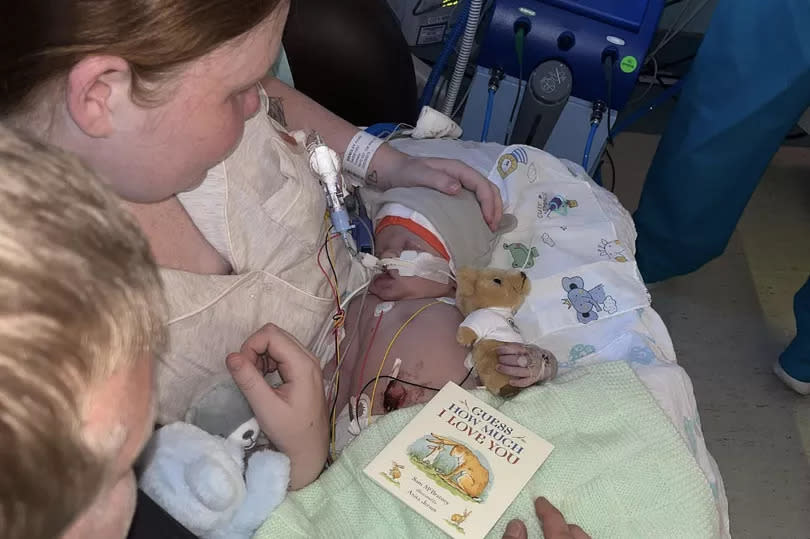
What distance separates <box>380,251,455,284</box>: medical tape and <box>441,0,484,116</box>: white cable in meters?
0.64

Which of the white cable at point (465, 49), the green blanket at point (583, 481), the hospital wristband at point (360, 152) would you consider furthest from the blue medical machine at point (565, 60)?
the green blanket at point (583, 481)

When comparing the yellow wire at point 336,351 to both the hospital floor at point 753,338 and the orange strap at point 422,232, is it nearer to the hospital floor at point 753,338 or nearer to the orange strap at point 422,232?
the orange strap at point 422,232

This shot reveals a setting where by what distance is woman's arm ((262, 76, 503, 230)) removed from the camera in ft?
4.68

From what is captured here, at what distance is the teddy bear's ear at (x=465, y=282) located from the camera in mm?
1355

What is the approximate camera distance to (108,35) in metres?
0.71

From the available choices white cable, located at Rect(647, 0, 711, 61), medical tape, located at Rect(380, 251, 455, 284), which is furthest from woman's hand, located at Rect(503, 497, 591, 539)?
white cable, located at Rect(647, 0, 711, 61)

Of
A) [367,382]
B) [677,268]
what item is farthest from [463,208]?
[677,268]

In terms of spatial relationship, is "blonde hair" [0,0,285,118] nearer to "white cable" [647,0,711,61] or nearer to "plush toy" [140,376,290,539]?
"plush toy" [140,376,290,539]

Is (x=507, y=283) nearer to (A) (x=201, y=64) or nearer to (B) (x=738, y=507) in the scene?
(A) (x=201, y=64)

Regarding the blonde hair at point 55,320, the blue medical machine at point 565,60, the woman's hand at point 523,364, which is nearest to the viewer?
the blonde hair at point 55,320

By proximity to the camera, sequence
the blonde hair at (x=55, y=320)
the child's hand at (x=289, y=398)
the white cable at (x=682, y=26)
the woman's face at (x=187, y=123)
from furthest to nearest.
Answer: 1. the white cable at (x=682, y=26)
2. the child's hand at (x=289, y=398)
3. the woman's face at (x=187, y=123)
4. the blonde hair at (x=55, y=320)

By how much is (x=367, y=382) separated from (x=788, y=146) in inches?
86.3

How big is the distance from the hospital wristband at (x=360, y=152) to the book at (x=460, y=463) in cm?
53

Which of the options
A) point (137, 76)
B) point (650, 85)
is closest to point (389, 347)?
point (137, 76)
